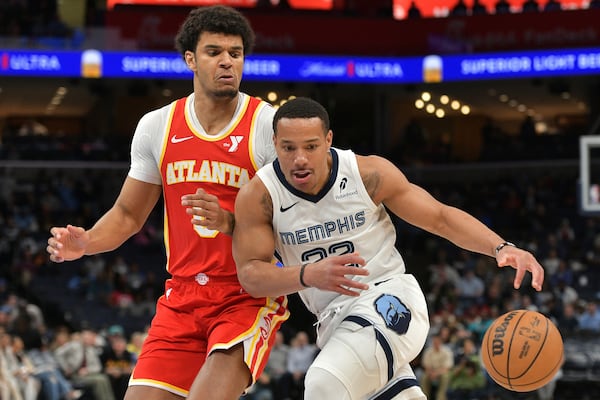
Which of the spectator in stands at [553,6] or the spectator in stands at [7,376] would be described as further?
the spectator in stands at [553,6]

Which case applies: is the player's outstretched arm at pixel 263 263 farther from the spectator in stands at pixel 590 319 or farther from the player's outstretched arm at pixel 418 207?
the spectator in stands at pixel 590 319

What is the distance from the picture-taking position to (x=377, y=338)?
15.3 ft

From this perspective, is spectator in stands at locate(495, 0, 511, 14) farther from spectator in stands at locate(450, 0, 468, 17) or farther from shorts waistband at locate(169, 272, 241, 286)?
shorts waistband at locate(169, 272, 241, 286)

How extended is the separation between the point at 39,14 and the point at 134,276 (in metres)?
7.01

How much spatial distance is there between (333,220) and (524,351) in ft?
3.83

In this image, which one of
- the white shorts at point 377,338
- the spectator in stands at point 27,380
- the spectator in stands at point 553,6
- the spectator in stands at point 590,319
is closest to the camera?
the white shorts at point 377,338

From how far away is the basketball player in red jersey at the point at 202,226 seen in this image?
16.0 feet

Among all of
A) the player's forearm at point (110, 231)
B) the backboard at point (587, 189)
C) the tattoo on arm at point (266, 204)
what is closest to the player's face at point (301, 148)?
the tattoo on arm at point (266, 204)

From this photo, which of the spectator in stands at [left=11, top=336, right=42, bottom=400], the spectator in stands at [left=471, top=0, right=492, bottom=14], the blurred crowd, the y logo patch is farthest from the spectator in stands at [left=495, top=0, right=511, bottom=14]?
the y logo patch

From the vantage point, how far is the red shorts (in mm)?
4867

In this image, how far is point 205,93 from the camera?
518 centimetres

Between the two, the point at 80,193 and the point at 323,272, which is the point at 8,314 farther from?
the point at 323,272

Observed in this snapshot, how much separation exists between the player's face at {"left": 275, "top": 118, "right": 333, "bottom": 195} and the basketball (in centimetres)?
129

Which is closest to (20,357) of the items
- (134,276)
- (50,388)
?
(50,388)
